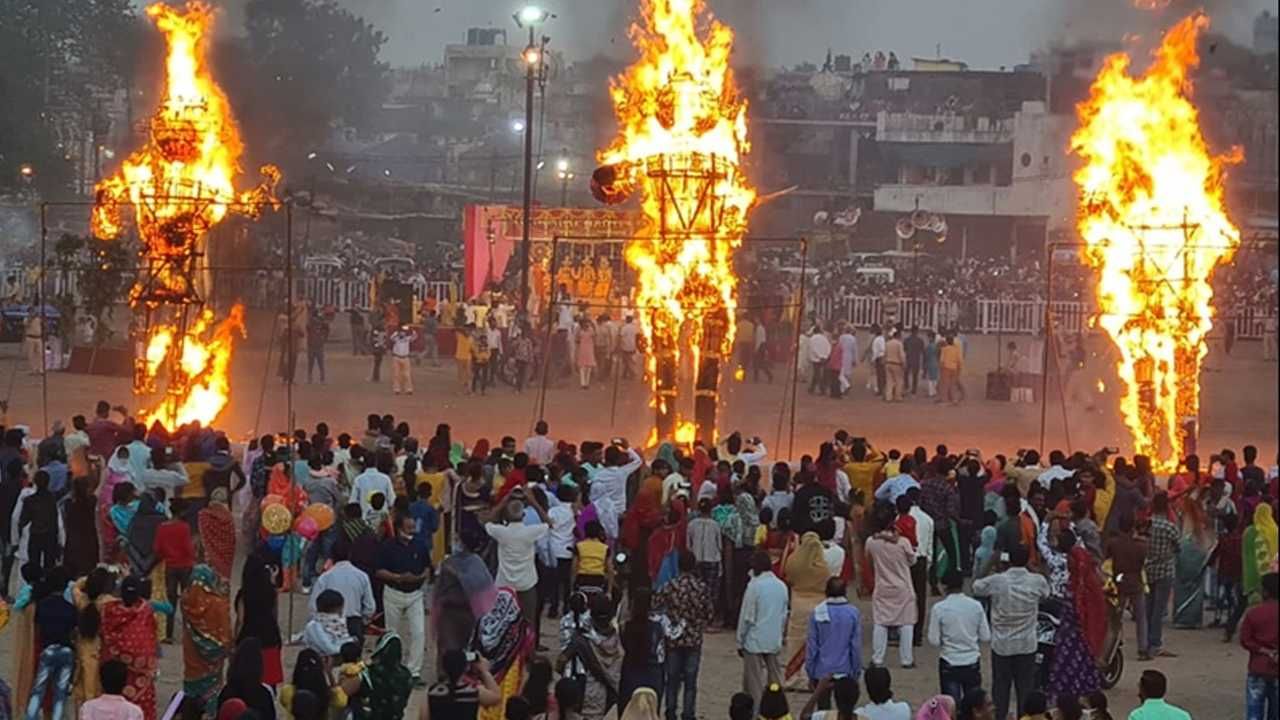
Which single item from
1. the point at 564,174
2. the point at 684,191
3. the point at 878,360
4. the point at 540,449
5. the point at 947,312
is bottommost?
the point at 540,449

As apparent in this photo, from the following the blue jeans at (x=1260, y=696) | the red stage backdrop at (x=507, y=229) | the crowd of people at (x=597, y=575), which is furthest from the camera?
the red stage backdrop at (x=507, y=229)

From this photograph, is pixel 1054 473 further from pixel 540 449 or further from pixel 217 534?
pixel 217 534

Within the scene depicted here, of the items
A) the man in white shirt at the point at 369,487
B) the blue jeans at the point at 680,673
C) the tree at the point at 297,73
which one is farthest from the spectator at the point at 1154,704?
the tree at the point at 297,73

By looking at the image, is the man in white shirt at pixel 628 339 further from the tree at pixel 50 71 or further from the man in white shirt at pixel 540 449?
the tree at pixel 50 71

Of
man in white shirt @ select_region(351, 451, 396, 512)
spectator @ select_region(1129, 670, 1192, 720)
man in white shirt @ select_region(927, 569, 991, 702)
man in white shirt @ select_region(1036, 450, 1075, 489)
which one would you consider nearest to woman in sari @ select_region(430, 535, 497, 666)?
man in white shirt @ select_region(927, 569, 991, 702)

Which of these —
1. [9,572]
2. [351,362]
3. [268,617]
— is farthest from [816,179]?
[268,617]

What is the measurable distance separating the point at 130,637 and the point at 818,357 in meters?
22.4

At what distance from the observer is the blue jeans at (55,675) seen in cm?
1173

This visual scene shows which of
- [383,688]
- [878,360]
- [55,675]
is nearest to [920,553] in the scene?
[383,688]

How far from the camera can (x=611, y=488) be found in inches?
669

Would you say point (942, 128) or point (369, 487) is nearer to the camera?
point (369, 487)

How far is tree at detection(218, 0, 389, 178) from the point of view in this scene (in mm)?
41594

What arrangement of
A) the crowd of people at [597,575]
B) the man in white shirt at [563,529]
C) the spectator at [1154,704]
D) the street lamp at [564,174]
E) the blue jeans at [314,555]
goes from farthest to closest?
the street lamp at [564,174], the blue jeans at [314,555], the man in white shirt at [563,529], the crowd of people at [597,575], the spectator at [1154,704]

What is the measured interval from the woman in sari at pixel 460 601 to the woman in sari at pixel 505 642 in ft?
1.64
